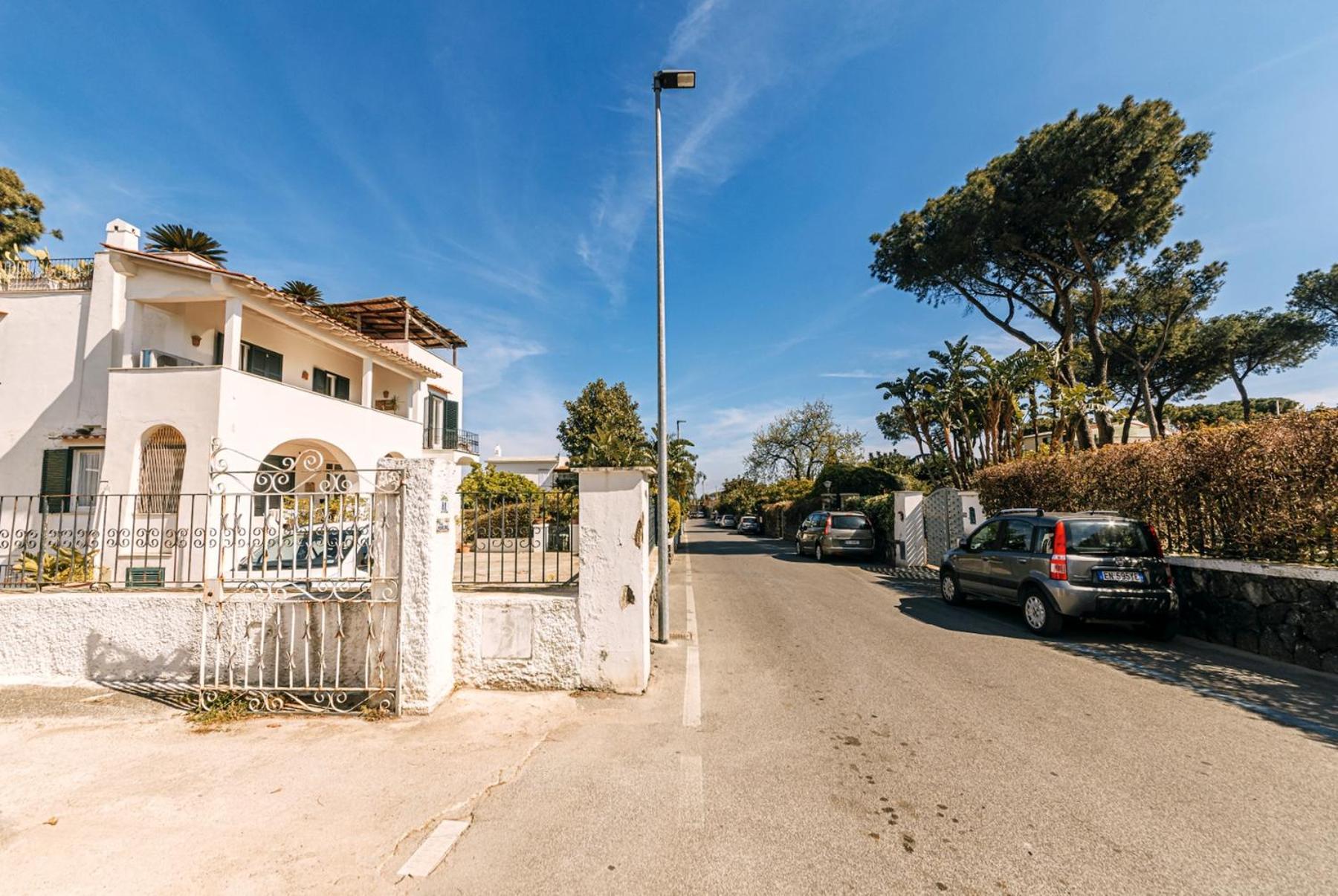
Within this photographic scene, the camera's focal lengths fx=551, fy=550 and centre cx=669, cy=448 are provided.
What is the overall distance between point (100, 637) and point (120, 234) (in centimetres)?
1528

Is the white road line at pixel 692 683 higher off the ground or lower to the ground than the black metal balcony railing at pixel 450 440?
lower

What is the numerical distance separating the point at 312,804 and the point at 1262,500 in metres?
9.95

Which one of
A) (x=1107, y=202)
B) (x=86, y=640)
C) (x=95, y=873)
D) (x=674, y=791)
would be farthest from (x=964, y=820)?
(x=1107, y=202)

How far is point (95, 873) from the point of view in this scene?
268 centimetres

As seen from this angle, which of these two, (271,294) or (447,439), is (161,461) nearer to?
(271,294)

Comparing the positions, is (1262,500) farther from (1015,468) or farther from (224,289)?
(224,289)

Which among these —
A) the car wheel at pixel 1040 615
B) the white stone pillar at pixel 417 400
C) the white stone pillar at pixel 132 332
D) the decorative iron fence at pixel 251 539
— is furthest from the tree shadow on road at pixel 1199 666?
the white stone pillar at pixel 417 400

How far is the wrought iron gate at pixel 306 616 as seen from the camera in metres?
4.79

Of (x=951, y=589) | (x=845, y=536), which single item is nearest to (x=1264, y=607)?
(x=951, y=589)

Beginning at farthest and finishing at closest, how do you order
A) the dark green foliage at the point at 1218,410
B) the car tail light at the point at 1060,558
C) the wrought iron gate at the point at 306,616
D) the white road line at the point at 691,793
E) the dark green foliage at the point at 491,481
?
the dark green foliage at the point at 1218,410
the dark green foliage at the point at 491,481
the car tail light at the point at 1060,558
the wrought iron gate at the point at 306,616
the white road line at the point at 691,793

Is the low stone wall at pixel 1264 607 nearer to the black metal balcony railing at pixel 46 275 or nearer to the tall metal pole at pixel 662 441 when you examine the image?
the tall metal pole at pixel 662 441

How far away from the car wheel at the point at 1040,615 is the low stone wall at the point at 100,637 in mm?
9601

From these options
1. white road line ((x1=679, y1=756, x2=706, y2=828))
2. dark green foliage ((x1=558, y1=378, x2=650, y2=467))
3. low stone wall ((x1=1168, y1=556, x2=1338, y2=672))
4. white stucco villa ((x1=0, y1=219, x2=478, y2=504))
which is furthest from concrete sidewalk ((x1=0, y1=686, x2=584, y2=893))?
dark green foliage ((x1=558, y1=378, x2=650, y2=467))

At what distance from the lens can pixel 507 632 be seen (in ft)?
17.0
